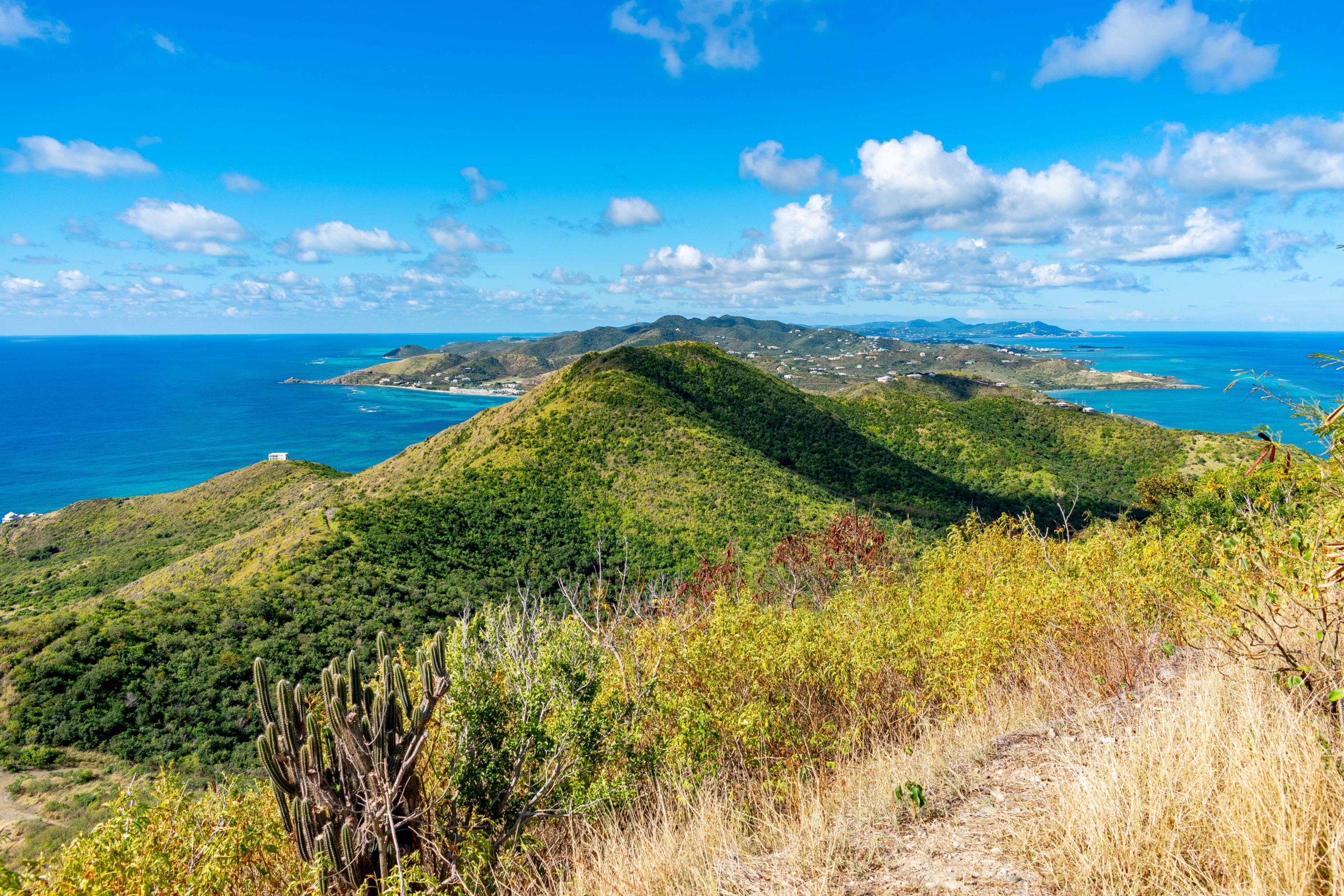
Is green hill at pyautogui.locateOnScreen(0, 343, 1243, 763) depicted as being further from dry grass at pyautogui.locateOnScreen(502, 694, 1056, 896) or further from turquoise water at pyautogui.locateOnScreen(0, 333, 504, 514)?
turquoise water at pyautogui.locateOnScreen(0, 333, 504, 514)

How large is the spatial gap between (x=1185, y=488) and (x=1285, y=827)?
5232cm

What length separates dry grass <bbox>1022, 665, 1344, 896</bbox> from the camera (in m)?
3.12

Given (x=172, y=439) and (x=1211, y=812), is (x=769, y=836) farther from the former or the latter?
(x=172, y=439)

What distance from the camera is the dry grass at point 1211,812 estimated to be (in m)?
3.12

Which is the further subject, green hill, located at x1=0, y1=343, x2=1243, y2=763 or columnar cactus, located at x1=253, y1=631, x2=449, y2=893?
green hill, located at x1=0, y1=343, x2=1243, y2=763

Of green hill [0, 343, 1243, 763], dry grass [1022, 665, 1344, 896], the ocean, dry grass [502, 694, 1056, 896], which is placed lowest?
the ocean

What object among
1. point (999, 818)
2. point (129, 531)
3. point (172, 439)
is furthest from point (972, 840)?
point (172, 439)

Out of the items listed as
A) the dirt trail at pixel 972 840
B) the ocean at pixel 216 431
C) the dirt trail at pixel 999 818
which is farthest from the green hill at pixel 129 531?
the dirt trail at pixel 999 818

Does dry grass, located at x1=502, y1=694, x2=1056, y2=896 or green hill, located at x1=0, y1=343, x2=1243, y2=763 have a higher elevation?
dry grass, located at x1=502, y1=694, x2=1056, y2=896

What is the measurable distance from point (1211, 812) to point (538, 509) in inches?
1851

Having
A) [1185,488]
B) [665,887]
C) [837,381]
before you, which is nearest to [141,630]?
[665,887]

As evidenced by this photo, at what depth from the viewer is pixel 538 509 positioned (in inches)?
1911

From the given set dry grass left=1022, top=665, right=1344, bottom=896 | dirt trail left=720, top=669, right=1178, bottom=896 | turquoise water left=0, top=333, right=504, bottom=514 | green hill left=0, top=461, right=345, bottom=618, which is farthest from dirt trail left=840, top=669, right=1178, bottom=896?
turquoise water left=0, top=333, right=504, bottom=514

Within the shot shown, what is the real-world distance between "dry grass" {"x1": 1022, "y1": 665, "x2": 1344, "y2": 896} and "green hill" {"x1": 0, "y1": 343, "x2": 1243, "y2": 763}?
846 inches
